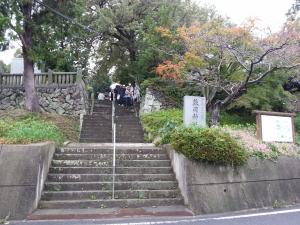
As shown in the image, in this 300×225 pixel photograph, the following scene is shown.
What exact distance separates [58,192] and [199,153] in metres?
3.09

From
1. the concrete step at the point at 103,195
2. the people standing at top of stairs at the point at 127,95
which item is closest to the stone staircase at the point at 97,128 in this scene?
the people standing at top of stairs at the point at 127,95

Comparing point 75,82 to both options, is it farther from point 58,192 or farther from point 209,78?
point 58,192

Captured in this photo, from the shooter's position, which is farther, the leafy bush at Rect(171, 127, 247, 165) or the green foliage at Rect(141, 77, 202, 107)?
the green foliage at Rect(141, 77, 202, 107)

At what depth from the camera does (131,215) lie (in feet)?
23.4

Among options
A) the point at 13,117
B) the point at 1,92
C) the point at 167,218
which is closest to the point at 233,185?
the point at 167,218

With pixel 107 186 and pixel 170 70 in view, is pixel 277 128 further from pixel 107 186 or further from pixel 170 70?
pixel 170 70

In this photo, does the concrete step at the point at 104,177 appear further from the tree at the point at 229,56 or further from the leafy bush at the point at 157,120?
the tree at the point at 229,56

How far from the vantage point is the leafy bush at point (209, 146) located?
319 inches

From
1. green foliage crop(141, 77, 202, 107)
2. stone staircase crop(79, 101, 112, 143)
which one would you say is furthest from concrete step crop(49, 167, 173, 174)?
green foliage crop(141, 77, 202, 107)

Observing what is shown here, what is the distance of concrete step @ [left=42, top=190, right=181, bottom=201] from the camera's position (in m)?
7.95

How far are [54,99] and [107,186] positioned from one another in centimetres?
1134

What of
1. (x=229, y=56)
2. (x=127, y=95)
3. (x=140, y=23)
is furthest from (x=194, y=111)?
(x=140, y=23)

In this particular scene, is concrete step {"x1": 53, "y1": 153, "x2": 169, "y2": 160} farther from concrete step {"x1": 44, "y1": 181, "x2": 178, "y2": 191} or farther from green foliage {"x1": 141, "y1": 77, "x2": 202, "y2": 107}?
green foliage {"x1": 141, "y1": 77, "x2": 202, "y2": 107}

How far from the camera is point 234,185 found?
829cm
